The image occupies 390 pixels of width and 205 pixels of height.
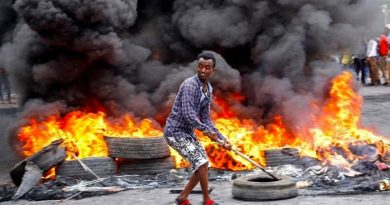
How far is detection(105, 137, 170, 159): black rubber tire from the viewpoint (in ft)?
32.6

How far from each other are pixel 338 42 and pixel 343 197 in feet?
18.1

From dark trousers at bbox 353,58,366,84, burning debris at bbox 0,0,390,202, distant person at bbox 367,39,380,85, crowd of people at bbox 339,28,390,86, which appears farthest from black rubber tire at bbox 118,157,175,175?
dark trousers at bbox 353,58,366,84

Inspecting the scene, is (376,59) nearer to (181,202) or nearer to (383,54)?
(383,54)

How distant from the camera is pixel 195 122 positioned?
23.3ft

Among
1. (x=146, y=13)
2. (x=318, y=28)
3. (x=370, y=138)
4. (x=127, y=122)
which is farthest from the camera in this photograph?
(x=146, y=13)

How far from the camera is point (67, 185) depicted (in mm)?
9297

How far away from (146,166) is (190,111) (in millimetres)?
3191

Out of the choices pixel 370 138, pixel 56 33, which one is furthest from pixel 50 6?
pixel 370 138

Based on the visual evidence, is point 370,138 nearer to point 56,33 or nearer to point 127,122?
point 127,122

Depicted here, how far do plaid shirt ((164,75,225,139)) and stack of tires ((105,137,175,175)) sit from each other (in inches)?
100

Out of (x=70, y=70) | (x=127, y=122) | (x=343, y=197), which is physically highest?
(x=70, y=70)

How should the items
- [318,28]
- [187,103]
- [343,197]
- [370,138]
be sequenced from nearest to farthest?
1. [187,103]
2. [343,197]
3. [370,138]
4. [318,28]

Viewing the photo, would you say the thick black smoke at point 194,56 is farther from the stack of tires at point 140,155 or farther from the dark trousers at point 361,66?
the dark trousers at point 361,66


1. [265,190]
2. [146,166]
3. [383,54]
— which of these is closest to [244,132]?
[146,166]
